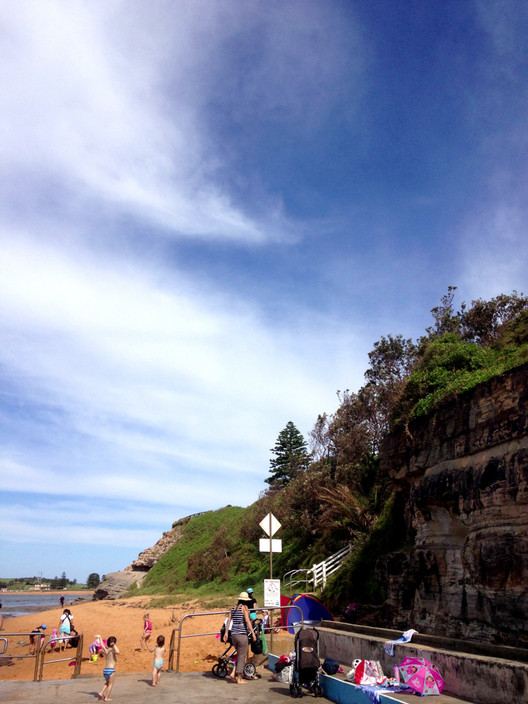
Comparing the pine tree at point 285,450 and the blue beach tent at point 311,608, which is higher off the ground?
the pine tree at point 285,450

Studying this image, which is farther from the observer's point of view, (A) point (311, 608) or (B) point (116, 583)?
(B) point (116, 583)

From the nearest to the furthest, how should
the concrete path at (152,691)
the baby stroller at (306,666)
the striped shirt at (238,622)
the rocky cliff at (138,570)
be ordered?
the concrete path at (152,691) → the baby stroller at (306,666) → the striped shirt at (238,622) → the rocky cliff at (138,570)

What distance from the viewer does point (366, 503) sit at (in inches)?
846

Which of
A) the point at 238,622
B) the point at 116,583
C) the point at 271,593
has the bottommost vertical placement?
the point at 116,583

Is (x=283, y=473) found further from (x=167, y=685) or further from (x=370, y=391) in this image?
(x=167, y=685)

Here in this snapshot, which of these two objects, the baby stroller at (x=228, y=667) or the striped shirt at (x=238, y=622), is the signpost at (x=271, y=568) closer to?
the baby stroller at (x=228, y=667)

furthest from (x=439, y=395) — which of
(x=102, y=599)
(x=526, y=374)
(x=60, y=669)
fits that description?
(x=102, y=599)

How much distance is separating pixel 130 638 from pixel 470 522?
14.6 meters

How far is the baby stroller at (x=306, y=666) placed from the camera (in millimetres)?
8102

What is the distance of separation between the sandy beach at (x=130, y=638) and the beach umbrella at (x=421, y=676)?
5.47 meters

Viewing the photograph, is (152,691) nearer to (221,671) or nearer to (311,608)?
(221,671)

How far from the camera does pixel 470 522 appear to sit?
11.1 metres

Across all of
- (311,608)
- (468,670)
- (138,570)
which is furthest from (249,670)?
(138,570)

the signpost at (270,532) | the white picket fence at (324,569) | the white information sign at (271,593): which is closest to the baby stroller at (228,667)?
the white information sign at (271,593)
